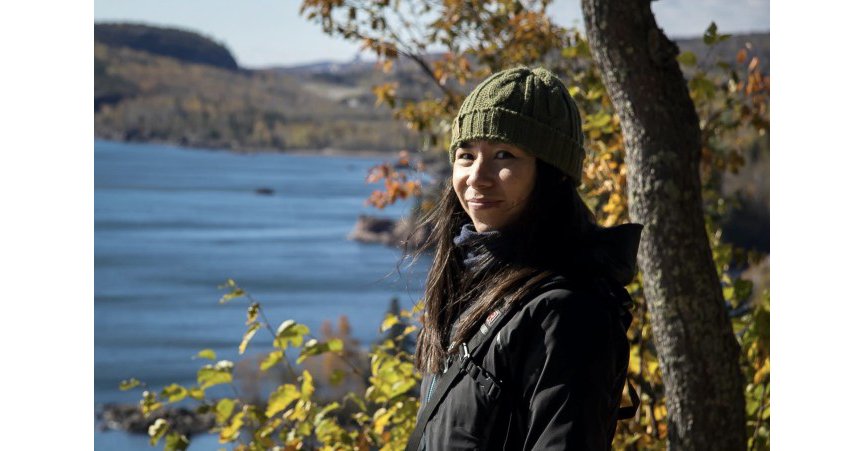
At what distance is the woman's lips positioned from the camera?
4.61 feet

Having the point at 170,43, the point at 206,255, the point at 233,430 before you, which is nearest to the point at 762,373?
the point at 233,430

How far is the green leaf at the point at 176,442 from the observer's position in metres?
2.92

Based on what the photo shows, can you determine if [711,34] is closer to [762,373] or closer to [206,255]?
[762,373]

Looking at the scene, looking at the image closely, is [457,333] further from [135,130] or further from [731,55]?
[135,130]

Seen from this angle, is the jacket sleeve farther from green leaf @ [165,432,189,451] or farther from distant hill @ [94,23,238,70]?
distant hill @ [94,23,238,70]

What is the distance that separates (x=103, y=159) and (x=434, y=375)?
35385 millimetres

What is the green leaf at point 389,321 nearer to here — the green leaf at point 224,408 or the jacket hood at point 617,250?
the green leaf at point 224,408

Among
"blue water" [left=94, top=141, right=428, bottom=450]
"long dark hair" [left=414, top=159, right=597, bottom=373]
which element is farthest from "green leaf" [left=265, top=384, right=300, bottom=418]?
"blue water" [left=94, top=141, right=428, bottom=450]

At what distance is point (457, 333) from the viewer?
137 cm

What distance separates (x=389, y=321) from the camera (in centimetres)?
286

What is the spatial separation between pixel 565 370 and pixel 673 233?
1500 millimetres

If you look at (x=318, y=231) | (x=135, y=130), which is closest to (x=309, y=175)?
(x=318, y=231)

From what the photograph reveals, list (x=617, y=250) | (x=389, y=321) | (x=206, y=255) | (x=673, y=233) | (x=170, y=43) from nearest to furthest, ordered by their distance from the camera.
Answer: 1. (x=617, y=250)
2. (x=673, y=233)
3. (x=389, y=321)
4. (x=170, y=43)
5. (x=206, y=255)

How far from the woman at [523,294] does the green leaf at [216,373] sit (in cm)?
129
